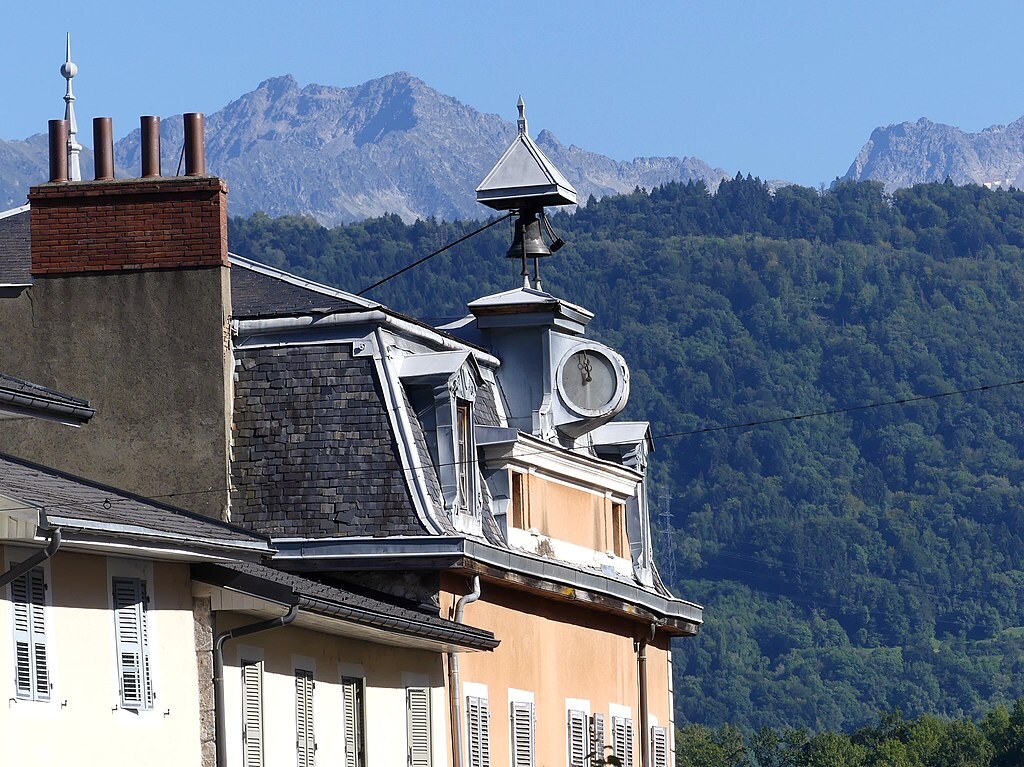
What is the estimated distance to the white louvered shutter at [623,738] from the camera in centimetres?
3819

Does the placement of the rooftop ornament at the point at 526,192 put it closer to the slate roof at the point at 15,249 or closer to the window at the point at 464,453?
the window at the point at 464,453

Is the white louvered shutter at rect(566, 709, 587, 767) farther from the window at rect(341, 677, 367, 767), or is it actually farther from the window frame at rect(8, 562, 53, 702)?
the window frame at rect(8, 562, 53, 702)

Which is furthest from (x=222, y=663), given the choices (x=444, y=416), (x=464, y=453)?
(x=464, y=453)

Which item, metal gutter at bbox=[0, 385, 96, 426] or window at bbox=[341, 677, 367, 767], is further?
window at bbox=[341, 677, 367, 767]

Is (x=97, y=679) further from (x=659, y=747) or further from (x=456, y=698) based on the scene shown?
(x=659, y=747)

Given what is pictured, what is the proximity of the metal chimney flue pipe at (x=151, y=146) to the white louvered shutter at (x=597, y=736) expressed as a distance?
10.7m

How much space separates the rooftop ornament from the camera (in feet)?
130

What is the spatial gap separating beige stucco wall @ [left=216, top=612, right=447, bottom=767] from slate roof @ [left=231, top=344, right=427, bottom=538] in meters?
2.11

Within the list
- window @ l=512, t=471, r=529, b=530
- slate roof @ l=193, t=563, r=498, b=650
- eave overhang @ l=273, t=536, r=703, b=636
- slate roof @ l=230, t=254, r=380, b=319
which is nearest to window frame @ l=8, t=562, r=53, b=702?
slate roof @ l=193, t=563, r=498, b=650

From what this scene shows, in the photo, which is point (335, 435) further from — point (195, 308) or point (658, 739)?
point (658, 739)

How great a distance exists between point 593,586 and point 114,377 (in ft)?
26.4

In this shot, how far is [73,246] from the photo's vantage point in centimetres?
3133

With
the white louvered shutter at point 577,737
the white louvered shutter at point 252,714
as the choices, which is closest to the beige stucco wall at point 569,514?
the white louvered shutter at point 577,737

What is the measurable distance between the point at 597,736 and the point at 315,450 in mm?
7641
